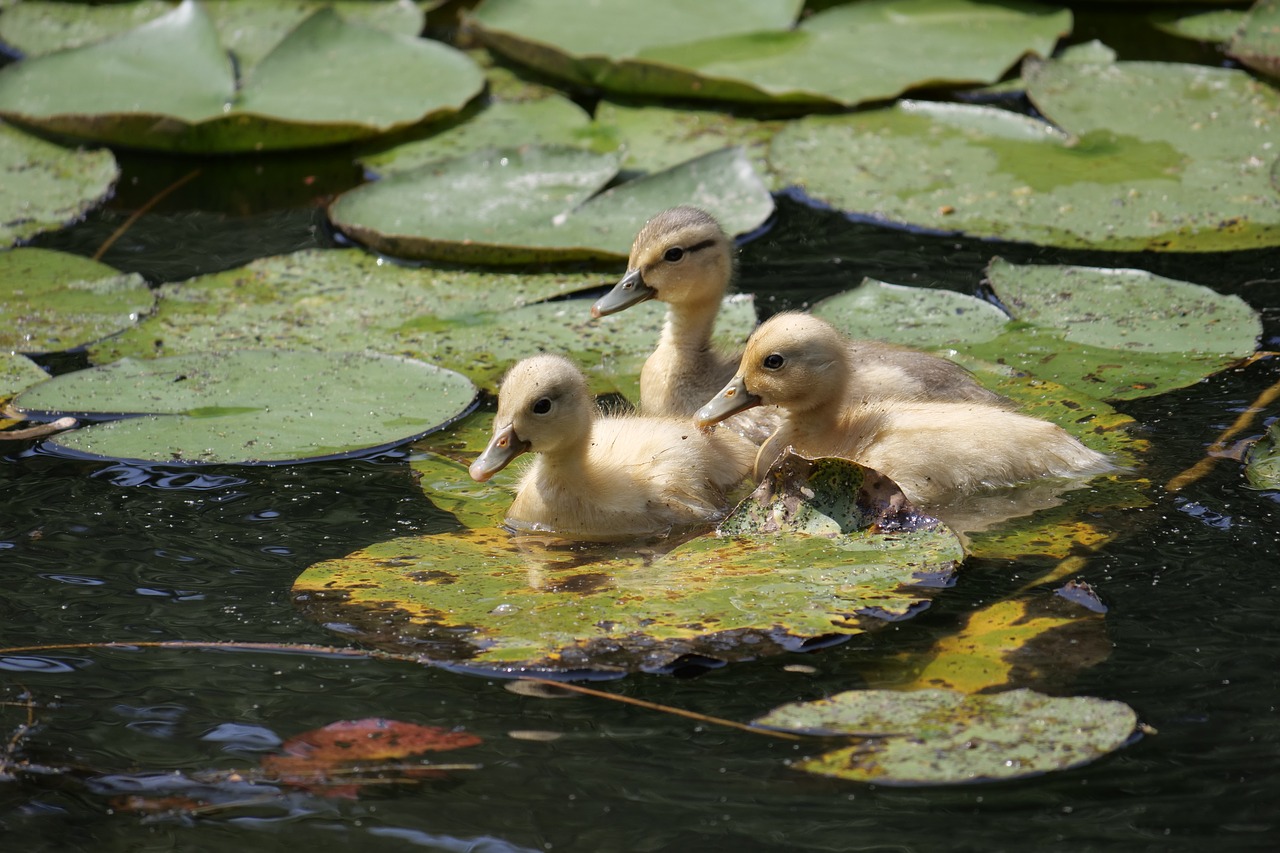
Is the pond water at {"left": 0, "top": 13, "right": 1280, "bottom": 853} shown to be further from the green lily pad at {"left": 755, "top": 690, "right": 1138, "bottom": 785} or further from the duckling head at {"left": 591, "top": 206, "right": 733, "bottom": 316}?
the duckling head at {"left": 591, "top": 206, "right": 733, "bottom": 316}

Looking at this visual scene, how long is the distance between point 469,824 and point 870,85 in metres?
4.55

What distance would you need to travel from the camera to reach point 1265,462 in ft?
12.7

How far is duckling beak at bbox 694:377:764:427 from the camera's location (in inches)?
162

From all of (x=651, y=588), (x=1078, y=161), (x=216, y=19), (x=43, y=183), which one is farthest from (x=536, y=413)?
(x=216, y=19)

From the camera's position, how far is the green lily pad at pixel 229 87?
6297 mm

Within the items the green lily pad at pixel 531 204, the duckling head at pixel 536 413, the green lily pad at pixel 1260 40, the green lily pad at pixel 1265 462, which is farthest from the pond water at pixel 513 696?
the green lily pad at pixel 1260 40

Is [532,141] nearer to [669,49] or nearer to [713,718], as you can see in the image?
[669,49]

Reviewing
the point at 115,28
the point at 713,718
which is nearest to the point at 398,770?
the point at 713,718

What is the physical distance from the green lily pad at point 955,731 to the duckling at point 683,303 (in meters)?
1.69

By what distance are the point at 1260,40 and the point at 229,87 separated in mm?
4499

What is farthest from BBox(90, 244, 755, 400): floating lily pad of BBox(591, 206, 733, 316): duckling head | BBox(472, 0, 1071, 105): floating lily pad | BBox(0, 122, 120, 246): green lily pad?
BBox(472, 0, 1071, 105): floating lily pad

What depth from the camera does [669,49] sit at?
6688 mm

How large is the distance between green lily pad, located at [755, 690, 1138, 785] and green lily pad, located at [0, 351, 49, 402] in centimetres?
280

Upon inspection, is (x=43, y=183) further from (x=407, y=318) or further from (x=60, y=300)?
(x=407, y=318)
